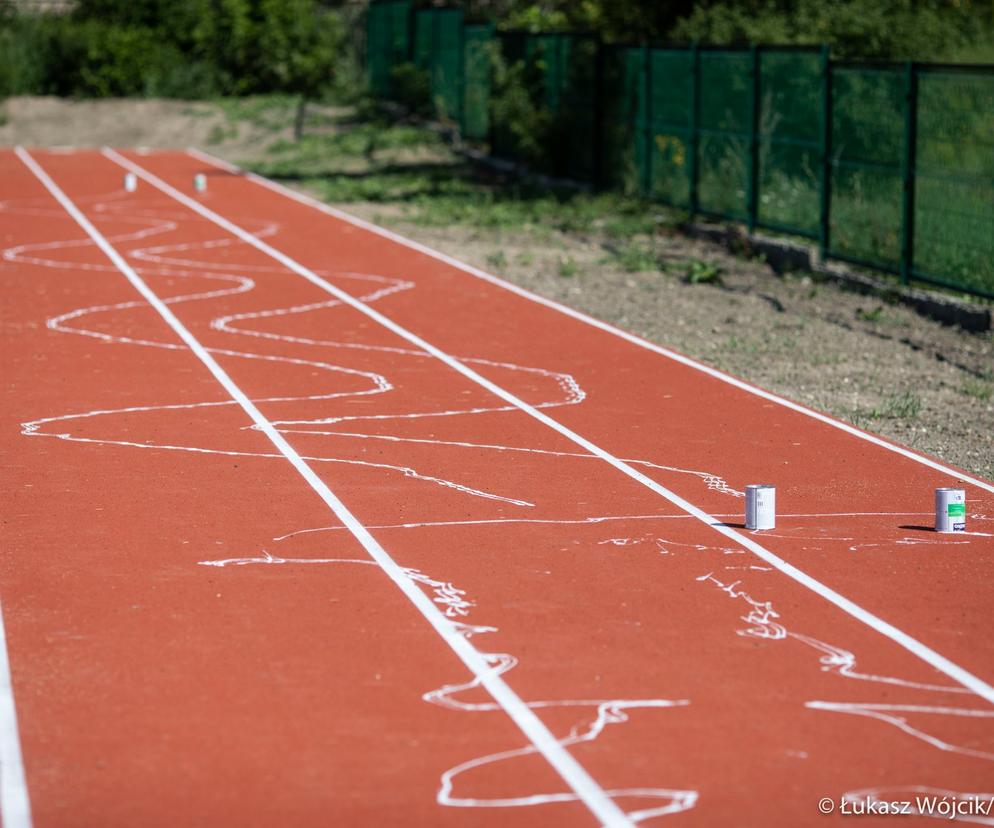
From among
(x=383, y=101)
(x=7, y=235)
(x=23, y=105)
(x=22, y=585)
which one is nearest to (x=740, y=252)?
(x=7, y=235)

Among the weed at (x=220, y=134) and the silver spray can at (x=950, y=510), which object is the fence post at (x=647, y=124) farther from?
the silver spray can at (x=950, y=510)

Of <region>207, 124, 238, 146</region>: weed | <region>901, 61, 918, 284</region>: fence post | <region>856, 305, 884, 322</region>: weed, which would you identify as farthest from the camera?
<region>207, 124, 238, 146</region>: weed

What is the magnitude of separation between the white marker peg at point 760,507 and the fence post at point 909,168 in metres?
9.42

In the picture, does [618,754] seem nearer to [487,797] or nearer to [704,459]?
→ [487,797]

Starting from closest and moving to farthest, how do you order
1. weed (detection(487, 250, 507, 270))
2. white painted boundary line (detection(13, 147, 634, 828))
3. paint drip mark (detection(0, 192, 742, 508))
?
white painted boundary line (detection(13, 147, 634, 828)) < paint drip mark (detection(0, 192, 742, 508)) < weed (detection(487, 250, 507, 270))

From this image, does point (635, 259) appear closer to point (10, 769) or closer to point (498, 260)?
point (498, 260)

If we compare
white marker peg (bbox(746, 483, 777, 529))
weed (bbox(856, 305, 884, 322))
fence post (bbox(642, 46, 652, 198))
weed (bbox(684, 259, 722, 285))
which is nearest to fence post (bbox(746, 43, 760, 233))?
weed (bbox(684, 259, 722, 285))

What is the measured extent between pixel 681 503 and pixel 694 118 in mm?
15060

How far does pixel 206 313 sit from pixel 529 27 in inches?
874

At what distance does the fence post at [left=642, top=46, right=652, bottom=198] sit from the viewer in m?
25.5

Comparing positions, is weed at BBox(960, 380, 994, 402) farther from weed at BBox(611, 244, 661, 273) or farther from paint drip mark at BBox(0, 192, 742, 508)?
weed at BBox(611, 244, 661, 273)

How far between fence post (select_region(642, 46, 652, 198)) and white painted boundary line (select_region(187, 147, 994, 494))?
175 inches

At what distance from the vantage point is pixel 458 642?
23.8 ft

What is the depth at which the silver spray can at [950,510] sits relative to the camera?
9.04 metres
